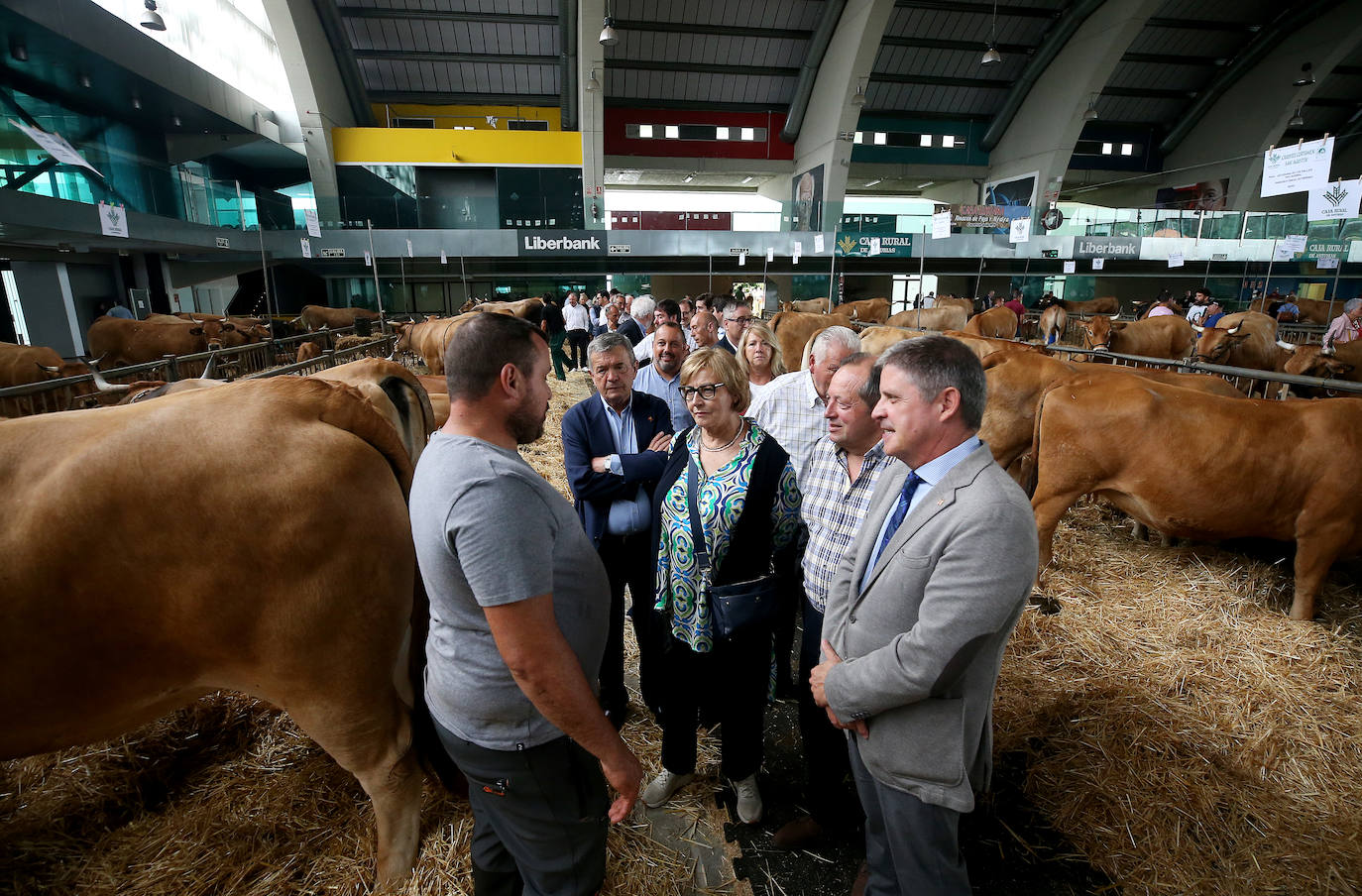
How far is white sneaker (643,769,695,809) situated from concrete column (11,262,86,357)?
63.0ft

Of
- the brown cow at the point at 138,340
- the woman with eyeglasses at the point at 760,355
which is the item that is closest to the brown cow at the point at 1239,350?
the woman with eyeglasses at the point at 760,355

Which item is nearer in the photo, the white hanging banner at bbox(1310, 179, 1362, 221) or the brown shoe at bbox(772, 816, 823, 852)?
the brown shoe at bbox(772, 816, 823, 852)

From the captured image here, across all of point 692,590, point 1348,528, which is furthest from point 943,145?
point 692,590

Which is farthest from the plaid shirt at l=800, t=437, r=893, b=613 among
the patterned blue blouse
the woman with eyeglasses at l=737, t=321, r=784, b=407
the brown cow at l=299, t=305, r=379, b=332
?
the brown cow at l=299, t=305, r=379, b=332

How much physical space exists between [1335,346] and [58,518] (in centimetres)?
1154

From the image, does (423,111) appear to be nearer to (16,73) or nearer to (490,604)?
(16,73)

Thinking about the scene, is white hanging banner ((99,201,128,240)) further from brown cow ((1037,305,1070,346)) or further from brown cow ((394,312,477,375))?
brown cow ((1037,305,1070,346))

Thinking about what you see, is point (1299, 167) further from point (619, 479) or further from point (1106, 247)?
point (1106, 247)

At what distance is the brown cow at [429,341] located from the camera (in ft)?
35.5

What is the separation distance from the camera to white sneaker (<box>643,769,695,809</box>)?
2806mm

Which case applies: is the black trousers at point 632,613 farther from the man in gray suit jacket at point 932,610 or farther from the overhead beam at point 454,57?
the overhead beam at point 454,57

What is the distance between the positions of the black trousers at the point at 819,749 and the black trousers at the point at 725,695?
0.17 m

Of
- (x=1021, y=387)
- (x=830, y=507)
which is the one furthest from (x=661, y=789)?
(x=1021, y=387)

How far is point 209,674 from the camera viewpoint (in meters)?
2.05
